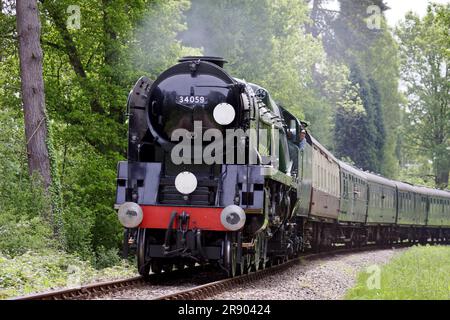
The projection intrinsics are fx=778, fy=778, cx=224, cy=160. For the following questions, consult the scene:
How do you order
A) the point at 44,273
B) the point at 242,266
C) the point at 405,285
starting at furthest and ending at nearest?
the point at 242,266
the point at 44,273
the point at 405,285

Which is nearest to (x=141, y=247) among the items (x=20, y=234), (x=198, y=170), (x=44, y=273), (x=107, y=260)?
(x=198, y=170)

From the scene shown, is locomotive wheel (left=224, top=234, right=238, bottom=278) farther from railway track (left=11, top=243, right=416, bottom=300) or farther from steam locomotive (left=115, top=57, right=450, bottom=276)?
railway track (left=11, top=243, right=416, bottom=300)

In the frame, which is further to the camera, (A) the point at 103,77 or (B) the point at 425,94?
(B) the point at 425,94

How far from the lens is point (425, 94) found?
61.1m

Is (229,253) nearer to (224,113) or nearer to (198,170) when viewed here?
(198,170)

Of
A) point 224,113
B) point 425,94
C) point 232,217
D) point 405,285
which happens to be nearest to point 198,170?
point 224,113

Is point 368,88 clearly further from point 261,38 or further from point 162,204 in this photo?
point 162,204

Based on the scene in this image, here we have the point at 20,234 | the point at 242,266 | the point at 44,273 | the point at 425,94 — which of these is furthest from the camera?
the point at 425,94

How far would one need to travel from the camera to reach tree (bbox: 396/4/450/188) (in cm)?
6038

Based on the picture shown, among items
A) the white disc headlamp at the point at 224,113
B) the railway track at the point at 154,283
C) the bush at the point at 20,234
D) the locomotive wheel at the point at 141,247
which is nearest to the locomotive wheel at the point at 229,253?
the railway track at the point at 154,283

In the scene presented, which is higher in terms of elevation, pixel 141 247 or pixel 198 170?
pixel 198 170

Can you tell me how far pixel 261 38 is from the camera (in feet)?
123

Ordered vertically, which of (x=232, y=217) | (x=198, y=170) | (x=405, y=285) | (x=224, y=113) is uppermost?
(x=224, y=113)

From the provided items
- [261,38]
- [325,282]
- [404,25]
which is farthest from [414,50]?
[325,282]
